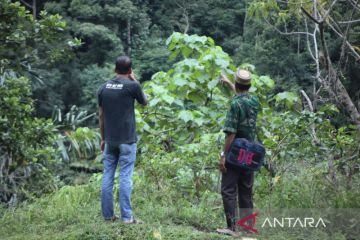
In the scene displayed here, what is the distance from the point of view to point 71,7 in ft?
105

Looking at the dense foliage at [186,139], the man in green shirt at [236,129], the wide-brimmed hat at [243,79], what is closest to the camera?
the man in green shirt at [236,129]

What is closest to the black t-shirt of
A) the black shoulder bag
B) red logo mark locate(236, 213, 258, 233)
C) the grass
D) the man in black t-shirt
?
the man in black t-shirt

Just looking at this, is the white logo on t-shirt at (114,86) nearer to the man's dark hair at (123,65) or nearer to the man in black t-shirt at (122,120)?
the man in black t-shirt at (122,120)

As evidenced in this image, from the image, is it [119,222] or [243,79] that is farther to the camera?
[119,222]

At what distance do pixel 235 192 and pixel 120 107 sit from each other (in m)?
1.27

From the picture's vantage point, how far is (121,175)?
511 centimetres

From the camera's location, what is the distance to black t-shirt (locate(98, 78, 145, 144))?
16.5 feet

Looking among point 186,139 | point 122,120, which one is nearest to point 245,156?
point 122,120

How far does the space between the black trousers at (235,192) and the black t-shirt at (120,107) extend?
928 mm

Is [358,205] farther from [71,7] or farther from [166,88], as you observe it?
[71,7]

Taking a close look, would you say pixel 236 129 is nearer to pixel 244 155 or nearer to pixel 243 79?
pixel 244 155

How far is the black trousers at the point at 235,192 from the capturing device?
16.2ft

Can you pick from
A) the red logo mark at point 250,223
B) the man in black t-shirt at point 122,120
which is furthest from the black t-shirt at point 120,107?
the red logo mark at point 250,223

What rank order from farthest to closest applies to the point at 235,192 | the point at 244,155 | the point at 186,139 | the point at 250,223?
the point at 186,139, the point at 250,223, the point at 235,192, the point at 244,155
